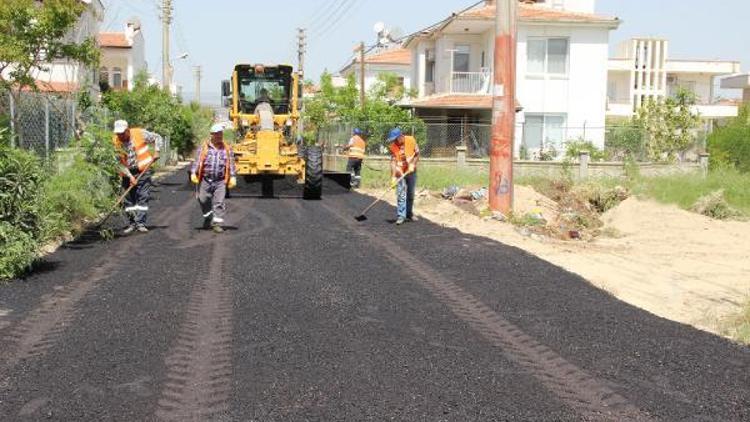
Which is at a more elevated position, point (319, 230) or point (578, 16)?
point (578, 16)

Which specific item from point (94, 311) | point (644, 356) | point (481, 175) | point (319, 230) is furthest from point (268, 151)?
point (644, 356)

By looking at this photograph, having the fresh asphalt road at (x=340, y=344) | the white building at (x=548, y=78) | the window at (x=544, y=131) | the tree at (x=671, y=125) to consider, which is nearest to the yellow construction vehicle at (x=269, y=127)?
the fresh asphalt road at (x=340, y=344)

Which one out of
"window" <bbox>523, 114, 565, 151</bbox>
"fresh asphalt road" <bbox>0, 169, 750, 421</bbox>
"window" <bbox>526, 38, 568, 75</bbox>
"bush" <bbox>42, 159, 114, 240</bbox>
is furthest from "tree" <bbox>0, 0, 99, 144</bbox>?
"window" <bbox>526, 38, 568, 75</bbox>

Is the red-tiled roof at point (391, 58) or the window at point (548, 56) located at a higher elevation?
the red-tiled roof at point (391, 58)

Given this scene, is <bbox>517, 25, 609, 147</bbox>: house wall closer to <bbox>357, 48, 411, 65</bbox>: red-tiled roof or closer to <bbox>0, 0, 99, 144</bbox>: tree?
<bbox>0, 0, 99, 144</bbox>: tree

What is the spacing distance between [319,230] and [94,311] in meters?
6.22

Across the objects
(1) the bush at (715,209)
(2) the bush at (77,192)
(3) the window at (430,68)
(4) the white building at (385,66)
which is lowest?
(1) the bush at (715,209)

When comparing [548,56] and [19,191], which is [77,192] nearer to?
[19,191]

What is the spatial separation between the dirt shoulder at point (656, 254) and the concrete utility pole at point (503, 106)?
74 cm

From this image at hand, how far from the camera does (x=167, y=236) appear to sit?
12680 mm

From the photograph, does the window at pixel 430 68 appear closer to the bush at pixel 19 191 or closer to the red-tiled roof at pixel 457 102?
the red-tiled roof at pixel 457 102

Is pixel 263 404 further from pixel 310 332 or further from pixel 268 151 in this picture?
pixel 268 151

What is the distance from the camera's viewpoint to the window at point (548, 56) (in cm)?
3534

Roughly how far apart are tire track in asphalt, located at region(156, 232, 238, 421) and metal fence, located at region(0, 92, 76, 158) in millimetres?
7148
